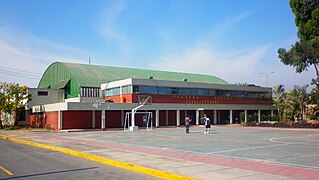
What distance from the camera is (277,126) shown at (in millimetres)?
47000

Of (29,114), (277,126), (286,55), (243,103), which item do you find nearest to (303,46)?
(286,55)

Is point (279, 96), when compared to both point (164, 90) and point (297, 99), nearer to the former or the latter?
point (297, 99)

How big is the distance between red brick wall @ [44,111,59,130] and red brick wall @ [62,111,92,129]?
4.62ft

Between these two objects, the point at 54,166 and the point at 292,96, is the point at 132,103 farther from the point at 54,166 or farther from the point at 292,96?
the point at 54,166

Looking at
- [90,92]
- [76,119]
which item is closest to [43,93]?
[90,92]

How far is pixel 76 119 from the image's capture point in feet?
160

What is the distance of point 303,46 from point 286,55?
3.65 m

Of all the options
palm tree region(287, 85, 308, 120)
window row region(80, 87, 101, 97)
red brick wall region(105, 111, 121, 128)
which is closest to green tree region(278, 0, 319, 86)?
palm tree region(287, 85, 308, 120)

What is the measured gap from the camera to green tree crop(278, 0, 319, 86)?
1554 inches

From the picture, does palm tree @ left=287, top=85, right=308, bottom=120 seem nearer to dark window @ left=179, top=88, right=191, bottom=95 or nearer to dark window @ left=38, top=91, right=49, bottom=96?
dark window @ left=179, top=88, right=191, bottom=95

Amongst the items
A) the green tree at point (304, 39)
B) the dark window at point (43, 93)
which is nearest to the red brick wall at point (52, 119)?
the dark window at point (43, 93)

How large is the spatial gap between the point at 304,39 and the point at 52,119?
3333 centimetres

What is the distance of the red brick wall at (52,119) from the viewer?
4862 cm

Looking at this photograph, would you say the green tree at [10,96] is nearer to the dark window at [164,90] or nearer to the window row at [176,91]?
the window row at [176,91]
